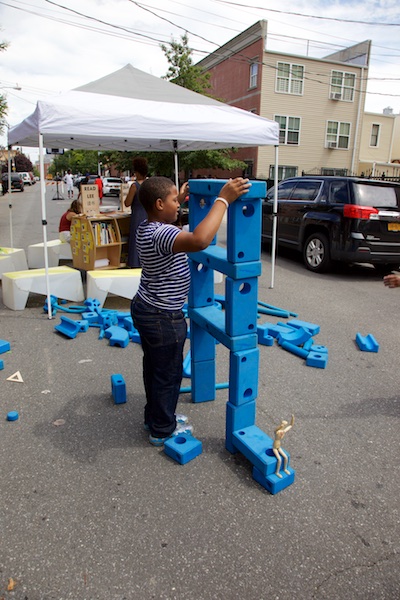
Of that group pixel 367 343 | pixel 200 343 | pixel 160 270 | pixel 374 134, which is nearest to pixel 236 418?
pixel 200 343

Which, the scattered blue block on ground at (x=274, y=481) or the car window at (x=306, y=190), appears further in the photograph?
the car window at (x=306, y=190)

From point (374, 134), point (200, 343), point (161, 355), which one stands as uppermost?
point (374, 134)

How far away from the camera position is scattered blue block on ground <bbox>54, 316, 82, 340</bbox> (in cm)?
520

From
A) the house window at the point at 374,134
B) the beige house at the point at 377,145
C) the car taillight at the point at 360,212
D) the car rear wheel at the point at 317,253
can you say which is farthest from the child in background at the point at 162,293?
the house window at the point at 374,134

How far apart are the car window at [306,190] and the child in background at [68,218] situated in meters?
4.60

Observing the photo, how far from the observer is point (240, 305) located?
2791 millimetres

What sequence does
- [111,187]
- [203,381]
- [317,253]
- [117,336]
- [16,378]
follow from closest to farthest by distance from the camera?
[203,381] < [16,378] < [117,336] < [317,253] < [111,187]

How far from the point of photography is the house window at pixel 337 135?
3028 cm

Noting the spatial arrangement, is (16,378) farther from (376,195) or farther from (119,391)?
(376,195)

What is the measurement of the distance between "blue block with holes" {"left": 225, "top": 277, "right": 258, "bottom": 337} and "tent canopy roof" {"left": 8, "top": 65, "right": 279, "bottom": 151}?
12.2 ft

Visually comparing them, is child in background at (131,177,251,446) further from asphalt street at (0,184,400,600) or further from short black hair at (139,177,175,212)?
asphalt street at (0,184,400,600)

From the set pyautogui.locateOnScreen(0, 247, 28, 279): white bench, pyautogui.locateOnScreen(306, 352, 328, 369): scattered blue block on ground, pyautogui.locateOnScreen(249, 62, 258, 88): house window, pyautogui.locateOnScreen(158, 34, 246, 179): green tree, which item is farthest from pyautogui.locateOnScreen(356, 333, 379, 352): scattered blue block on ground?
pyautogui.locateOnScreen(249, 62, 258, 88): house window

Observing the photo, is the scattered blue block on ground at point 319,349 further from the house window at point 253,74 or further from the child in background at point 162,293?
the house window at point 253,74

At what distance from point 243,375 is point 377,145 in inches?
1383
